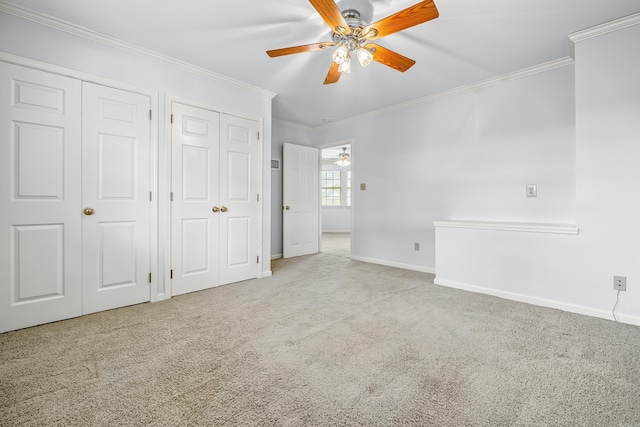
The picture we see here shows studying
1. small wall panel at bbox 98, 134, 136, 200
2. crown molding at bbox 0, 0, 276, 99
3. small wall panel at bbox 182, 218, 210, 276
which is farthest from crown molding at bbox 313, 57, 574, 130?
small wall panel at bbox 98, 134, 136, 200

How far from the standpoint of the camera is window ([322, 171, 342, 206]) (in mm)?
9820

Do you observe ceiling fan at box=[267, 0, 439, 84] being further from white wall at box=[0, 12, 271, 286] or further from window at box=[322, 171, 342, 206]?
window at box=[322, 171, 342, 206]

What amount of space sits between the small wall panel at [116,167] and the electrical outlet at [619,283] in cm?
440

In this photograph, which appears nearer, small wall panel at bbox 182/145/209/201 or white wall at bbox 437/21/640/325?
white wall at bbox 437/21/640/325

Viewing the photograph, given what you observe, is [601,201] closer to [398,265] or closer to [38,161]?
[398,265]

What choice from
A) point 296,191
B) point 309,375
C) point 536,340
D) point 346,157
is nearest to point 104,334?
point 309,375

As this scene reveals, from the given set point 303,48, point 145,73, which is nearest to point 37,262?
point 145,73

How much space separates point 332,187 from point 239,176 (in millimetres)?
6498

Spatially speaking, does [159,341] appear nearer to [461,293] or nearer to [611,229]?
[461,293]

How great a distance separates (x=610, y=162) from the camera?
2.44 meters

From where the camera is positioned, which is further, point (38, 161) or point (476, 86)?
point (476, 86)

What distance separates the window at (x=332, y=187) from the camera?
9.82m

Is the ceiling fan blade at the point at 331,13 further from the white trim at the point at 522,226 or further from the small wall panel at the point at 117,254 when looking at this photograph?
the small wall panel at the point at 117,254

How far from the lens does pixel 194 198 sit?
125 inches
